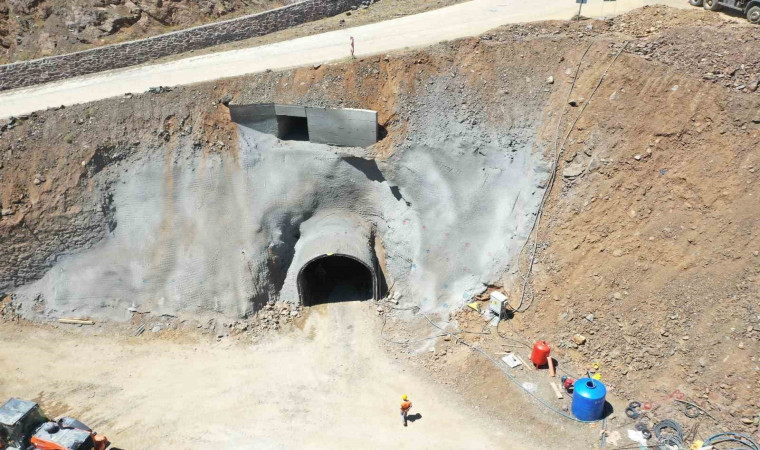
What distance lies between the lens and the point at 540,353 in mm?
14195

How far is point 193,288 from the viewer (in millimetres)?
17812

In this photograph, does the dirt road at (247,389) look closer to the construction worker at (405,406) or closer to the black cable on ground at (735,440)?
the construction worker at (405,406)

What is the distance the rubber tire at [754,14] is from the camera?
16.7 meters

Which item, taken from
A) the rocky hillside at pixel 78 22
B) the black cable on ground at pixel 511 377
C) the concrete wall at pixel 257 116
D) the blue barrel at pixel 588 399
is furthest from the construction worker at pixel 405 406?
the rocky hillside at pixel 78 22

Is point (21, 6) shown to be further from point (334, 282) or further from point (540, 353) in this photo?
point (540, 353)

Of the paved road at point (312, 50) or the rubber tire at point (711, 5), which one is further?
the paved road at point (312, 50)

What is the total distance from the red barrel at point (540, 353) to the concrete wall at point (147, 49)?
18467 millimetres

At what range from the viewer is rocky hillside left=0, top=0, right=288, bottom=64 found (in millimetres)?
22766

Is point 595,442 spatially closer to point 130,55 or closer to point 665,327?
point 665,327

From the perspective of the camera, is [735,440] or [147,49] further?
[147,49]

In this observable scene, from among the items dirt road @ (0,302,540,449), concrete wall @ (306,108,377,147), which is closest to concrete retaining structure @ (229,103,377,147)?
concrete wall @ (306,108,377,147)

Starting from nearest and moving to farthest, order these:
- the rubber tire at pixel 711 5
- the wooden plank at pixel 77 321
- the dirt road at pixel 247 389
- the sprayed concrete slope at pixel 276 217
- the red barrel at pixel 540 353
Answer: the dirt road at pixel 247 389 → the red barrel at pixel 540 353 → the sprayed concrete slope at pixel 276 217 → the wooden plank at pixel 77 321 → the rubber tire at pixel 711 5

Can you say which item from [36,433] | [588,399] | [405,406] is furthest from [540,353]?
[36,433]

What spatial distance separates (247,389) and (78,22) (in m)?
18.9
